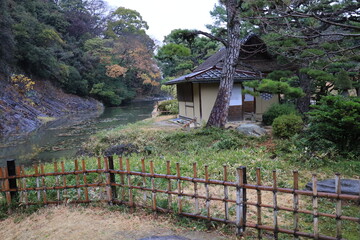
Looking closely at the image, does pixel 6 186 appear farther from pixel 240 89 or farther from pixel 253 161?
pixel 240 89

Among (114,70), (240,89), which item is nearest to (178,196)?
(240,89)

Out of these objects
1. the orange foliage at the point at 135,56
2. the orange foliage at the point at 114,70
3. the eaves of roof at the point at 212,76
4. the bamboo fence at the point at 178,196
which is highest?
the orange foliage at the point at 135,56

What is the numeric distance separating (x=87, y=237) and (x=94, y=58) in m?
34.6

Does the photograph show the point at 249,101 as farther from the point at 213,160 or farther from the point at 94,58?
the point at 94,58

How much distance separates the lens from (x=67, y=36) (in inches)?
1382

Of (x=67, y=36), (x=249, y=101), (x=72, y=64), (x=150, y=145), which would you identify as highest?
(x=67, y=36)

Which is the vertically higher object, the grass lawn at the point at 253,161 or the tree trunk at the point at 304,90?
the tree trunk at the point at 304,90

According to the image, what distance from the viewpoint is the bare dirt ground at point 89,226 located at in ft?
10.6

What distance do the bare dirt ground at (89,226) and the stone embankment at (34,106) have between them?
15011mm

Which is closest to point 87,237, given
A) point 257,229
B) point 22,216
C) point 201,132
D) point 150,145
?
point 22,216

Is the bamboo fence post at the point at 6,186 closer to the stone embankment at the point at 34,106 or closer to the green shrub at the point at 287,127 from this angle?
the green shrub at the point at 287,127

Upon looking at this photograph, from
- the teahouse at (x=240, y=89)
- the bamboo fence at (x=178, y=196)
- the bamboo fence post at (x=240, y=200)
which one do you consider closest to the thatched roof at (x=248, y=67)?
the teahouse at (x=240, y=89)

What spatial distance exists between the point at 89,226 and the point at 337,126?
209 inches

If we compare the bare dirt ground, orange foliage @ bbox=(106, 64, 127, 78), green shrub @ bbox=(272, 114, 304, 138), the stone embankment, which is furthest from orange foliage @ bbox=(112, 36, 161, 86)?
the bare dirt ground
